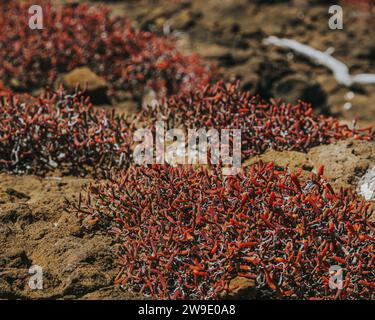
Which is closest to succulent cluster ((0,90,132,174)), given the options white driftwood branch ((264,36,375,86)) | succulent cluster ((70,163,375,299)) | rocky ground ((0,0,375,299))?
rocky ground ((0,0,375,299))

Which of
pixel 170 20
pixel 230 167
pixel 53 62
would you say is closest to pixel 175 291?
pixel 230 167

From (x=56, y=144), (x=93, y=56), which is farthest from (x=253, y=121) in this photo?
(x=93, y=56)

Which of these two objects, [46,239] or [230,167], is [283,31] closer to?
[230,167]

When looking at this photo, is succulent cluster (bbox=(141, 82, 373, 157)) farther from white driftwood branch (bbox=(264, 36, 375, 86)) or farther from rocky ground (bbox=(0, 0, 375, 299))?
white driftwood branch (bbox=(264, 36, 375, 86))

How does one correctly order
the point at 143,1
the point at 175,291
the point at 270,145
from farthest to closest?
1. the point at 143,1
2. the point at 270,145
3. the point at 175,291

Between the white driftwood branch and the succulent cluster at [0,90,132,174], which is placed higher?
the white driftwood branch

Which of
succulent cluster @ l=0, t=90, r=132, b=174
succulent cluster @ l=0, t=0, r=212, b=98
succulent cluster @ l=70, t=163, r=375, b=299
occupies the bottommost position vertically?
succulent cluster @ l=70, t=163, r=375, b=299
